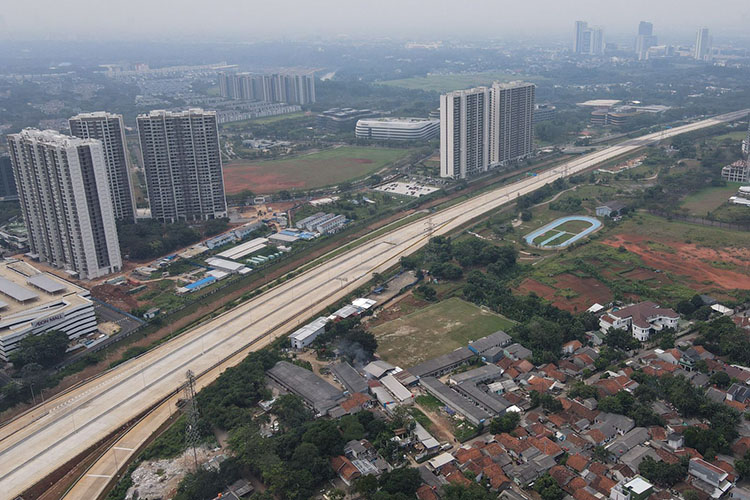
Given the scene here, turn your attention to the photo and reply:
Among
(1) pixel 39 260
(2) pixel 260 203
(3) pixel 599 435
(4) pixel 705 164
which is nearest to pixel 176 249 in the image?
(1) pixel 39 260

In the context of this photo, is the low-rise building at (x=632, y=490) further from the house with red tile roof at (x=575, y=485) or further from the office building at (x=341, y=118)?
the office building at (x=341, y=118)

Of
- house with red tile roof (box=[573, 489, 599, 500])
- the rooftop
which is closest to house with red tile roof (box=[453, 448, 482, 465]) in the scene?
house with red tile roof (box=[573, 489, 599, 500])

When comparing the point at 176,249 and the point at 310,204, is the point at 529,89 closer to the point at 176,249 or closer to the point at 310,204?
the point at 310,204

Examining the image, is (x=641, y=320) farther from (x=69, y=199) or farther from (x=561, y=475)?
(x=69, y=199)

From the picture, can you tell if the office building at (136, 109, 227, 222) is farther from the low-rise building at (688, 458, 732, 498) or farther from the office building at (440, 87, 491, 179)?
the low-rise building at (688, 458, 732, 498)

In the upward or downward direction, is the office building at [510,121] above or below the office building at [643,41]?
below

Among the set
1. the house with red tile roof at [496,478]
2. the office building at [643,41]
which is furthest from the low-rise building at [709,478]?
the office building at [643,41]
